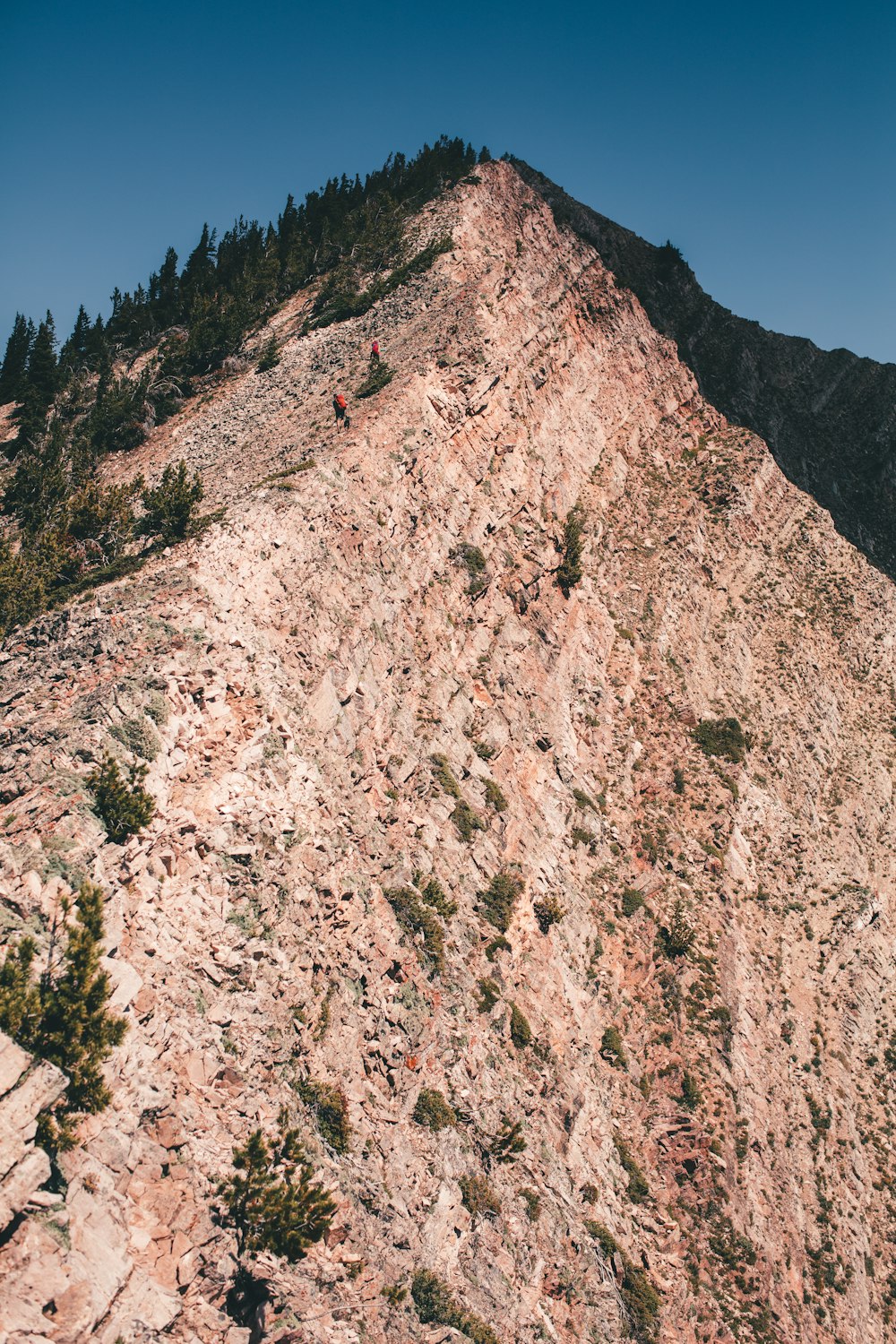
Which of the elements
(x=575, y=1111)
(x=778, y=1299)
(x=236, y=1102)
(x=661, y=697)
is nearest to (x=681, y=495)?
(x=661, y=697)

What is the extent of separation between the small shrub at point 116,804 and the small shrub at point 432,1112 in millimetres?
15006

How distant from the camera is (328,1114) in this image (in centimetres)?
2744

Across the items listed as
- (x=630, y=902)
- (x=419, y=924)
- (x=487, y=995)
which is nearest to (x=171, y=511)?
(x=419, y=924)

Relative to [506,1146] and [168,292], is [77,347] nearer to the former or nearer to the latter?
[168,292]

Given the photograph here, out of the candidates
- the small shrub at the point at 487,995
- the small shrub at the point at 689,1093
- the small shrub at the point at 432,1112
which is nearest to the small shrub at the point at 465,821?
the small shrub at the point at 487,995

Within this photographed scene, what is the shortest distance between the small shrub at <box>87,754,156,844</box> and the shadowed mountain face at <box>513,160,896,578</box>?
224 feet

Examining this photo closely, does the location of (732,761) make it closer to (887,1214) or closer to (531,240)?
(887,1214)

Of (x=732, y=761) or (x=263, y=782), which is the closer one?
(x=263, y=782)

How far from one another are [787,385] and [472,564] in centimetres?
5455

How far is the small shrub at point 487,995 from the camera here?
119ft

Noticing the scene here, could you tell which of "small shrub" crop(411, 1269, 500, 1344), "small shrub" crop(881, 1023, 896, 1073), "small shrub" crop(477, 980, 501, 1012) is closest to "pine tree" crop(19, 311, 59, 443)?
"small shrub" crop(477, 980, 501, 1012)

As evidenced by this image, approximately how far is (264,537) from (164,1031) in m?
21.4

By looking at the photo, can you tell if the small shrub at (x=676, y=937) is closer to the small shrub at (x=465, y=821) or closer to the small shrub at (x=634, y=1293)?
the small shrub at (x=465, y=821)

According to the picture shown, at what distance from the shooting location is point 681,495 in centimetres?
6981
